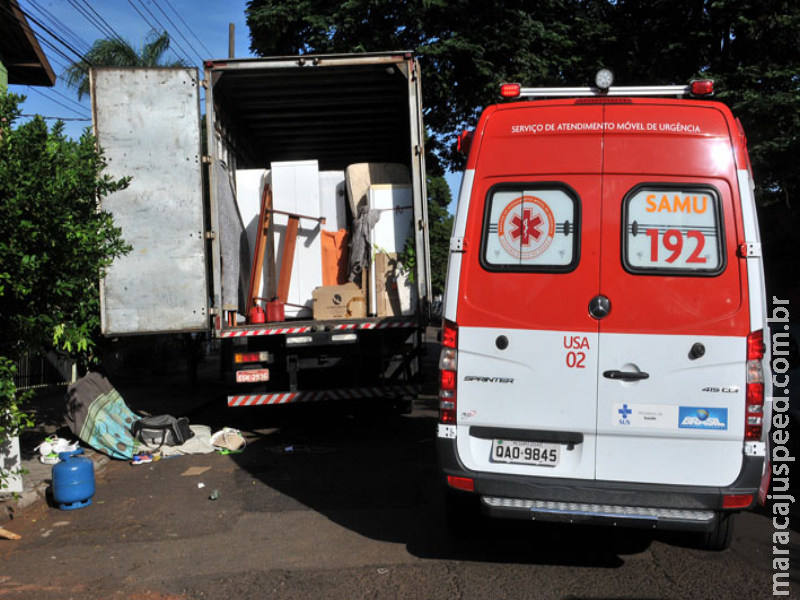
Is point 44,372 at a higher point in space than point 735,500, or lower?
lower

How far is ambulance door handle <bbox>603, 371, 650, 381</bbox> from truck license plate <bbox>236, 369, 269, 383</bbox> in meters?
4.62

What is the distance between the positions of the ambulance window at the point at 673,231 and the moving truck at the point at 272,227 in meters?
3.96

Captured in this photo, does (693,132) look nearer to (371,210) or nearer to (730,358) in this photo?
(730,358)

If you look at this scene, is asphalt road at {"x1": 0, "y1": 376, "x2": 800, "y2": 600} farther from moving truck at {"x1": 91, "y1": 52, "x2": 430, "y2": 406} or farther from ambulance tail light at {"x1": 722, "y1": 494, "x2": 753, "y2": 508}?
moving truck at {"x1": 91, "y1": 52, "x2": 430, "y2": 406}

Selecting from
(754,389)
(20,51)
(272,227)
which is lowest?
(754,389)

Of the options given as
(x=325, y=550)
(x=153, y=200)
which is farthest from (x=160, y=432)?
(x=325, y=550)

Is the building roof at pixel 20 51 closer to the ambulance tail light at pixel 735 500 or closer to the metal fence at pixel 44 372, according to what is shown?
the metal fence at pixel 44 372

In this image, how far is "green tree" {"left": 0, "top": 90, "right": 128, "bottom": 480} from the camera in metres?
5.45

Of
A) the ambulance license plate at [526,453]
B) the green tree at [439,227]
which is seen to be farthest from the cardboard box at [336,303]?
the green tree at [439,227]

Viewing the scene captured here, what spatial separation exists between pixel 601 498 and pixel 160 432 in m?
5.41

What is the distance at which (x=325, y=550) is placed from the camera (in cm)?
491

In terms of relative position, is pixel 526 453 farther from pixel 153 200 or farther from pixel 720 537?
pixel 153 200

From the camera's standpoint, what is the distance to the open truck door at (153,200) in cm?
738

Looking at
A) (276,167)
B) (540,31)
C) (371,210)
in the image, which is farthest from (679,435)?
(540,31)
